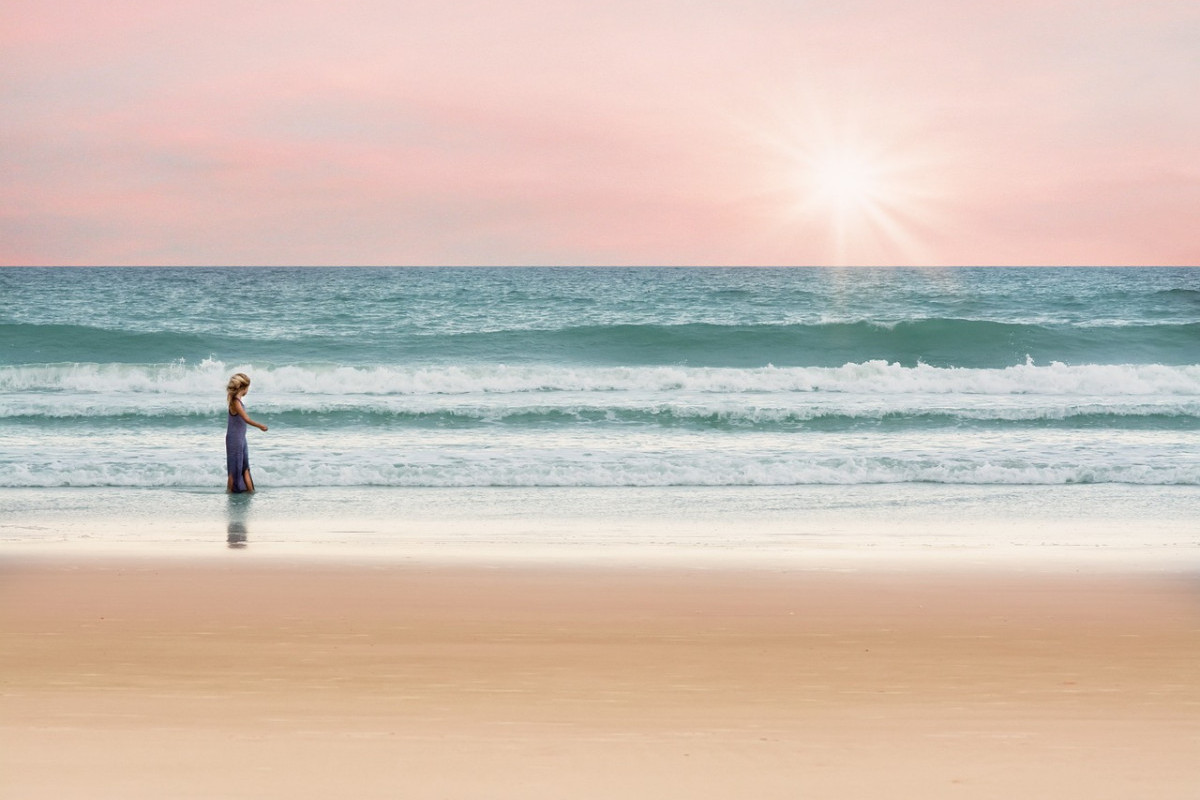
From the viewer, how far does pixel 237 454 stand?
10984 millimetres

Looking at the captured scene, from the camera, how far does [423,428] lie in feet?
54.4

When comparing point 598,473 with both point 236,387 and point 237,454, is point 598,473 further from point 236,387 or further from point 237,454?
point 236,387

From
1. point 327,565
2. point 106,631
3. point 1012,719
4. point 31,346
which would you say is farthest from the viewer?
point 31,346

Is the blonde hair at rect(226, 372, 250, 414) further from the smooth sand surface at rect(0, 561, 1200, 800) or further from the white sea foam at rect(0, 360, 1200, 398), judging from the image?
the white sea foam at rect(0, 360, 1200, 398)

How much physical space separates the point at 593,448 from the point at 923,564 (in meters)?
7.00

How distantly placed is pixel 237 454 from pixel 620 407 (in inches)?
319

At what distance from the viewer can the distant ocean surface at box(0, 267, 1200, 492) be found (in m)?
12.4

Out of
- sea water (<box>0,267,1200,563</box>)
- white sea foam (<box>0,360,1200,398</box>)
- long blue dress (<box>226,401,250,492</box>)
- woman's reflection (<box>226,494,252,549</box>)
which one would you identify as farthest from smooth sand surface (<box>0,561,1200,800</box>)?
white sea foam (<box>0,360,1200,398</box>)

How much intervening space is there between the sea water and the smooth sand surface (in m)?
2.67

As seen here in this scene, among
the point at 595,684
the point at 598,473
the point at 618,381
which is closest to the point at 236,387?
the point at 598,473

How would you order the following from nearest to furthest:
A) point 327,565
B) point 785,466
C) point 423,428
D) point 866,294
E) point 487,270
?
point 327,565 < point 785,466 < point 423,428 < point 866,294 < point 487,270

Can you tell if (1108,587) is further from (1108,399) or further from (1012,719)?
(1108,399)

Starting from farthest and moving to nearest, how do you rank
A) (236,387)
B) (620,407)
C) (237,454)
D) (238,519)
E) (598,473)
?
1. (620,407)
2. (598,473)
3. (236,387)
4. (237,454)
5. (238,519)

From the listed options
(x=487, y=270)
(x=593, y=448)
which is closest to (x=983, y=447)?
(x=593, y=448)
